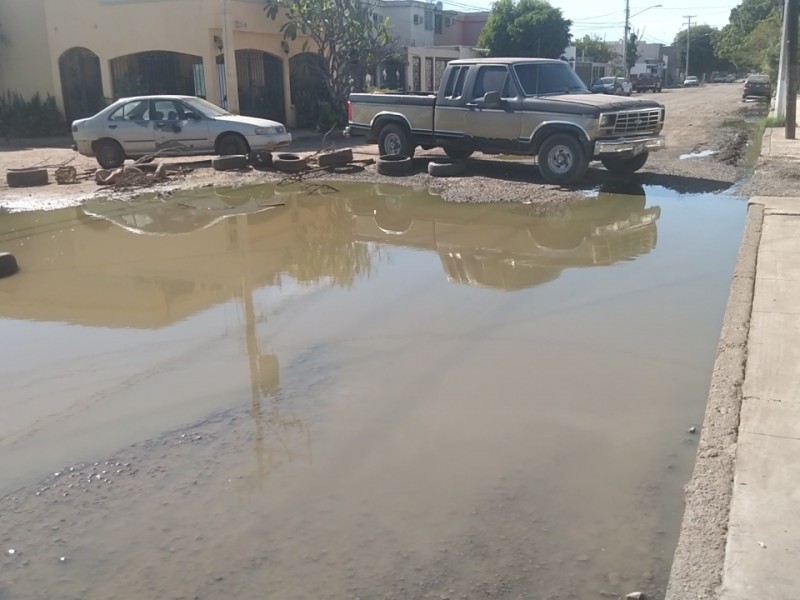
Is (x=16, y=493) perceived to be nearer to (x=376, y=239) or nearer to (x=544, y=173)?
(x=376, y=239)

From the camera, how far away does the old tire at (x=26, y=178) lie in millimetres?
15031

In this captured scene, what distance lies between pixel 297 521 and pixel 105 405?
205 centimetres

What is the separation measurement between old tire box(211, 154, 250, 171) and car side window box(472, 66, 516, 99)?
489 cm

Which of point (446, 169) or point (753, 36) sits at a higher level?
point (753, 36)

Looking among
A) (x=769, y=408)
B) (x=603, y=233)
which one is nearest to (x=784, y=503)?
(x=769, y=408)

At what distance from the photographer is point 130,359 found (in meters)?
6.11

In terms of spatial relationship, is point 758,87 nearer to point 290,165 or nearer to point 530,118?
point 530,118

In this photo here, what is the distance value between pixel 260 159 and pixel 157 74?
11.4 meters

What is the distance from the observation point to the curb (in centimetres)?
327

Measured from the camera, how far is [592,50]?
89.6 metres

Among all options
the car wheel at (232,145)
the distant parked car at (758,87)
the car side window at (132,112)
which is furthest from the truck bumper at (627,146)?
the distant parked car at (758,87)

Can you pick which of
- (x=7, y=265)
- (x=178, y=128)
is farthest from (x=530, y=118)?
(x=7, y=265)

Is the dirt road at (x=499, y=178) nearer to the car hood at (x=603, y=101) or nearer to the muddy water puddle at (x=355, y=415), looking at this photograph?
the car hood at (x=603, y=101)

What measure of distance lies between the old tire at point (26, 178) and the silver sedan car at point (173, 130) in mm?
1606
